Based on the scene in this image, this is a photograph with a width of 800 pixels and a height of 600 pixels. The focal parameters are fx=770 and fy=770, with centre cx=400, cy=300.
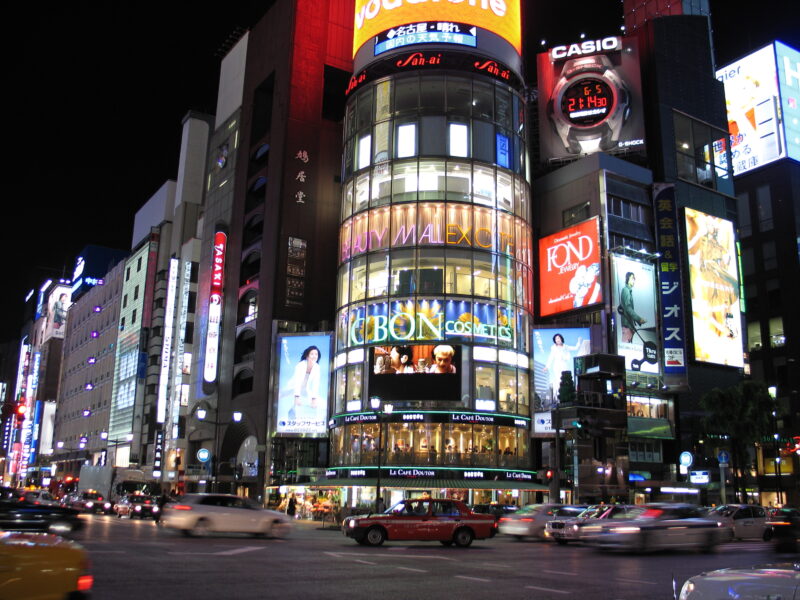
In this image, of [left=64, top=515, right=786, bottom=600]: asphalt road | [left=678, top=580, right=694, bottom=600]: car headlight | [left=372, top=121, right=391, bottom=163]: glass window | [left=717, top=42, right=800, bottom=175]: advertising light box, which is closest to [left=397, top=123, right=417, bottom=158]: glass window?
[left=372, top=121, right=391, bottom=163]: glass window

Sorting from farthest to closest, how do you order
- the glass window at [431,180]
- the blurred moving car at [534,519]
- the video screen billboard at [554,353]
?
the video screen billboard at [554,353] → the glass window at [431,180] → the blurred moving car at [534,519]

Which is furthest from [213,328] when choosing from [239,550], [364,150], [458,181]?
[239,550]

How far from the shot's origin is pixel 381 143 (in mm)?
62625

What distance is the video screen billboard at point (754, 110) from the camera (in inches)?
3671

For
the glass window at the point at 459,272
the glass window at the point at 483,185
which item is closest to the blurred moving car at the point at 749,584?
the glass window at the point at 459,272

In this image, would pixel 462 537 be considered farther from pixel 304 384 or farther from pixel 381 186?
pixel 381 186

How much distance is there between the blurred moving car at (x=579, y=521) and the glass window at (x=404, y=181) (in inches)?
1366

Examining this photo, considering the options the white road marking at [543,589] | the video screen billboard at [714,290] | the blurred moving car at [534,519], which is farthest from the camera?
the video screen billboard at [714,290]

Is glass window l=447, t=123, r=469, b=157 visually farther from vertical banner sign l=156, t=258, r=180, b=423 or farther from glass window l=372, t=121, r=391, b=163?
vertical banner sign l=156, t=258, r=180, b=423

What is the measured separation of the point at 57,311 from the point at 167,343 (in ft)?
255

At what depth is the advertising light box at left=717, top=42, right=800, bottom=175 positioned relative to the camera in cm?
9294

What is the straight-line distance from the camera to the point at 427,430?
55719 millimetres

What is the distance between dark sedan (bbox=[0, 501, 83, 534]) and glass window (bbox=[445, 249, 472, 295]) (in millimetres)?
37384

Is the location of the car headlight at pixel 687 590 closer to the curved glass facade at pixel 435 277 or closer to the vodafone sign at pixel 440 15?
the curved glass facade at pixel 435 277
